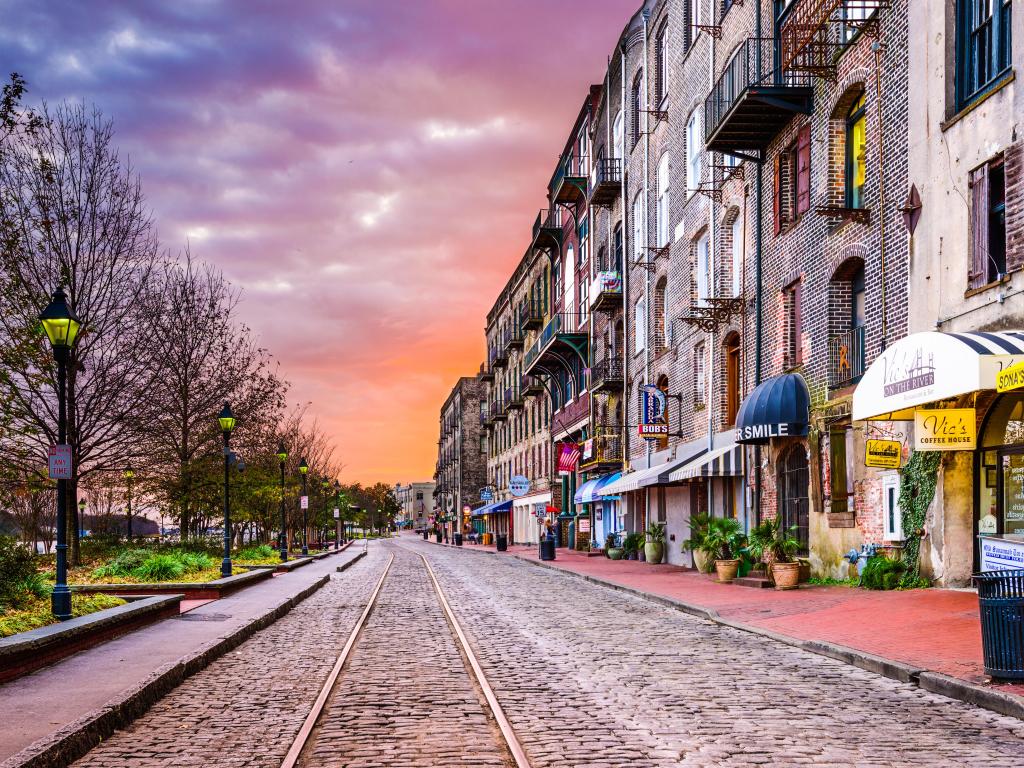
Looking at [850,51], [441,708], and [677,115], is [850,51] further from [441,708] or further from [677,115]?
[441,708]

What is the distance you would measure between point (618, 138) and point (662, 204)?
8.12 metres

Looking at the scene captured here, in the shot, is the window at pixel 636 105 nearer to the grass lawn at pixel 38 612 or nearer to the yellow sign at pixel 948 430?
the yellow sign at pixel 948 430

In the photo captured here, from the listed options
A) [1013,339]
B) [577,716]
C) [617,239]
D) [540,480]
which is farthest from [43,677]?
[540,480]

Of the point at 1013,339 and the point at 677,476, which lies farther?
the point at 677,476

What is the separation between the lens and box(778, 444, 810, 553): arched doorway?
22766 millimetres

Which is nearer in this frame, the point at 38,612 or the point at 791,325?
the point at 38,612

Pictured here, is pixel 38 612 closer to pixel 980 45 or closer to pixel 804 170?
pixel 980 45

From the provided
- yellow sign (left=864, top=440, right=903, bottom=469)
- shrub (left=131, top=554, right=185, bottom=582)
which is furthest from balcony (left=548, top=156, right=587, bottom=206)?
yellow sign (left=864, top=440, right=903, bottom=469)

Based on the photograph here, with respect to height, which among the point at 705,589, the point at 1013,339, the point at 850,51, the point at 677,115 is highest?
the point at 677,115

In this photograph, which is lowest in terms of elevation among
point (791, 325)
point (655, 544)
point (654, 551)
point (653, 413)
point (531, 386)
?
point (654, 551)

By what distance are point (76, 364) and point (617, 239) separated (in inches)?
916

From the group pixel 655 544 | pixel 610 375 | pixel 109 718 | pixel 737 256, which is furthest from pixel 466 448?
pixel 109 718

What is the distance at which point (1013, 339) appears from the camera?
13641mm

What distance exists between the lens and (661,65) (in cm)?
3641
